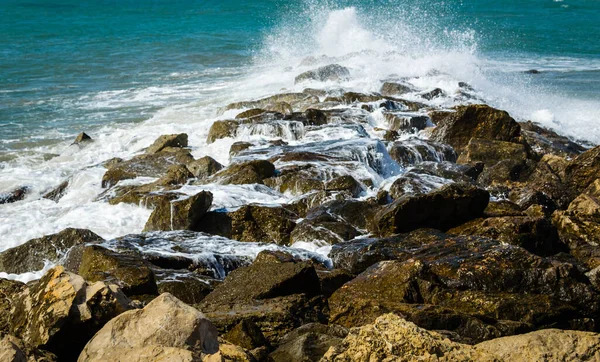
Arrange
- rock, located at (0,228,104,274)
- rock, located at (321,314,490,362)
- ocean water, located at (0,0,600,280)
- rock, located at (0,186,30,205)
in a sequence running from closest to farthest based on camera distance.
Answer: rock, located at (321,314,490,362)
rock, located at (0,228,104,274)
rock, located at (0,186,30,205)
ocean water, located at (0,0,600,280)

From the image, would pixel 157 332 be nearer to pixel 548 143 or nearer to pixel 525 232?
pixel 525 232

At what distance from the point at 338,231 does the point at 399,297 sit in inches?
119

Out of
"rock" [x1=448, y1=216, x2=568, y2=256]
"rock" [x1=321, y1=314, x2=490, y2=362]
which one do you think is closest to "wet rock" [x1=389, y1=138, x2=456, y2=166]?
"rock" [x1=448, y1=216, x2=568, y2=256]

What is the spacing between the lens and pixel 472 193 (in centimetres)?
830

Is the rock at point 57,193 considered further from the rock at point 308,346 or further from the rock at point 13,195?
the rock at point 308,346

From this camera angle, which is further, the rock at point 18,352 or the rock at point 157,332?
the rock at point 157,332

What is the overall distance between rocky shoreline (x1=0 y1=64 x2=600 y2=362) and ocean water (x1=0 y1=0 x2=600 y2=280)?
711 millimetres

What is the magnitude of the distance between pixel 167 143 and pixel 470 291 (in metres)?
9.77

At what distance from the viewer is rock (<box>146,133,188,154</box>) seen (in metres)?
14.4

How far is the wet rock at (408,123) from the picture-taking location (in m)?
14.9

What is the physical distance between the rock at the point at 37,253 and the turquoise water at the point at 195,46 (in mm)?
8025

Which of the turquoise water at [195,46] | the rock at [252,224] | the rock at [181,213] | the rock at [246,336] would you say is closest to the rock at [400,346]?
the rock at [246,336]

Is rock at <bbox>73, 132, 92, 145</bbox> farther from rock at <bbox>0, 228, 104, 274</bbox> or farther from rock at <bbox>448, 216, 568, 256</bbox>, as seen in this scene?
rock at <bbox>448, 216, 568, 256</bbox>

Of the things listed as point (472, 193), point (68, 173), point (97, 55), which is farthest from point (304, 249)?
point (97, 55)
